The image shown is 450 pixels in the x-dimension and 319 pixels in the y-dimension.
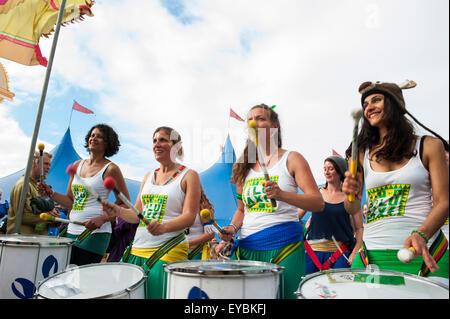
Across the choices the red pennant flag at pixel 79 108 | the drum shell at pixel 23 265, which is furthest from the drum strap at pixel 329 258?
the red pennant flag at pixel 79 108

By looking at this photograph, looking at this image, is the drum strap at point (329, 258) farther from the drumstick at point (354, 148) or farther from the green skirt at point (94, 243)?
the green skirt at point (94, 243)

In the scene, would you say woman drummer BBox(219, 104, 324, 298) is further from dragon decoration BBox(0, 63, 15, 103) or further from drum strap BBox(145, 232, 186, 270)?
dragon decoration BBox(0, 63, 15, 103)

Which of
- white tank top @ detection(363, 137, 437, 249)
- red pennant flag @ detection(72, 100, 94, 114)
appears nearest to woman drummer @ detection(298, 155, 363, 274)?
white tank top @ detection(363, 137, 437, 249)

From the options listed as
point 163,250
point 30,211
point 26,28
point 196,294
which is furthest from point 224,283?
point 26,28

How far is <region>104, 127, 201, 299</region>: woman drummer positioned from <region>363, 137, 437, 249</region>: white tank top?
1032 millimetres

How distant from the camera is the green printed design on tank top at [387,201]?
1.38 metres

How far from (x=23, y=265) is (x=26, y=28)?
366cm

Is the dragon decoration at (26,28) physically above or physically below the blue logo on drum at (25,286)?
above

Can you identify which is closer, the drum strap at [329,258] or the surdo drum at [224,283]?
the surdo drum at [224,283]

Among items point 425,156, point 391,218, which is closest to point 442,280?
point 391,218

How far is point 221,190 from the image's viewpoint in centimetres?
765

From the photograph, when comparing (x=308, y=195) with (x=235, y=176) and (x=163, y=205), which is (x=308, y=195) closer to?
(x=235, y=176)

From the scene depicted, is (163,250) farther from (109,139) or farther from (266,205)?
(109,139)
